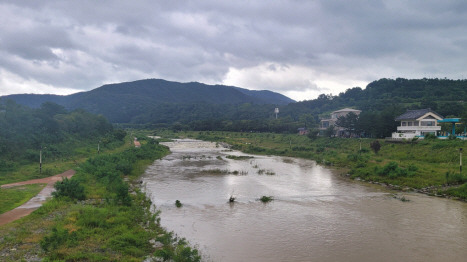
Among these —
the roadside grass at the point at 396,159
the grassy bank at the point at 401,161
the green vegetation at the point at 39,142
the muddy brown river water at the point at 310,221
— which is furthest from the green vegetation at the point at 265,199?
the green vegetation at the point at 39,142

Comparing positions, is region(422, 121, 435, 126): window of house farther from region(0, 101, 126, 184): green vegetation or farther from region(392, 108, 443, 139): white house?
region(0, 101, 126, 184): green vegetation

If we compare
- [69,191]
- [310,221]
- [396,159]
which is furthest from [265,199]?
[396,159]

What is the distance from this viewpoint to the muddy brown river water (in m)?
13.5

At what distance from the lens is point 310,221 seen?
17578 millimetres

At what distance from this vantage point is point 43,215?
51.7 ft

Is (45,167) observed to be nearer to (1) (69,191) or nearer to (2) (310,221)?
(1) (69,191)

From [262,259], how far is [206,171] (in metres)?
22.9

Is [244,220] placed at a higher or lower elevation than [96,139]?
lower

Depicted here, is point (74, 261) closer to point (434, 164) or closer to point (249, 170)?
point (249, 170)

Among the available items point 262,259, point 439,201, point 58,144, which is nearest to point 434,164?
point 439,201

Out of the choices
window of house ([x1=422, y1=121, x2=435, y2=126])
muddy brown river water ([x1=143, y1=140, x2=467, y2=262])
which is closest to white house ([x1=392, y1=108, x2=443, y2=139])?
window of house ([x1=422, y1=121, x2=435, y2=126])

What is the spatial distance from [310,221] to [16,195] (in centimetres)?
1813

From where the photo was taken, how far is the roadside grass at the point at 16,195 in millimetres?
17422

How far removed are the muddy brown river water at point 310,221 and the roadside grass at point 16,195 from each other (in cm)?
773
